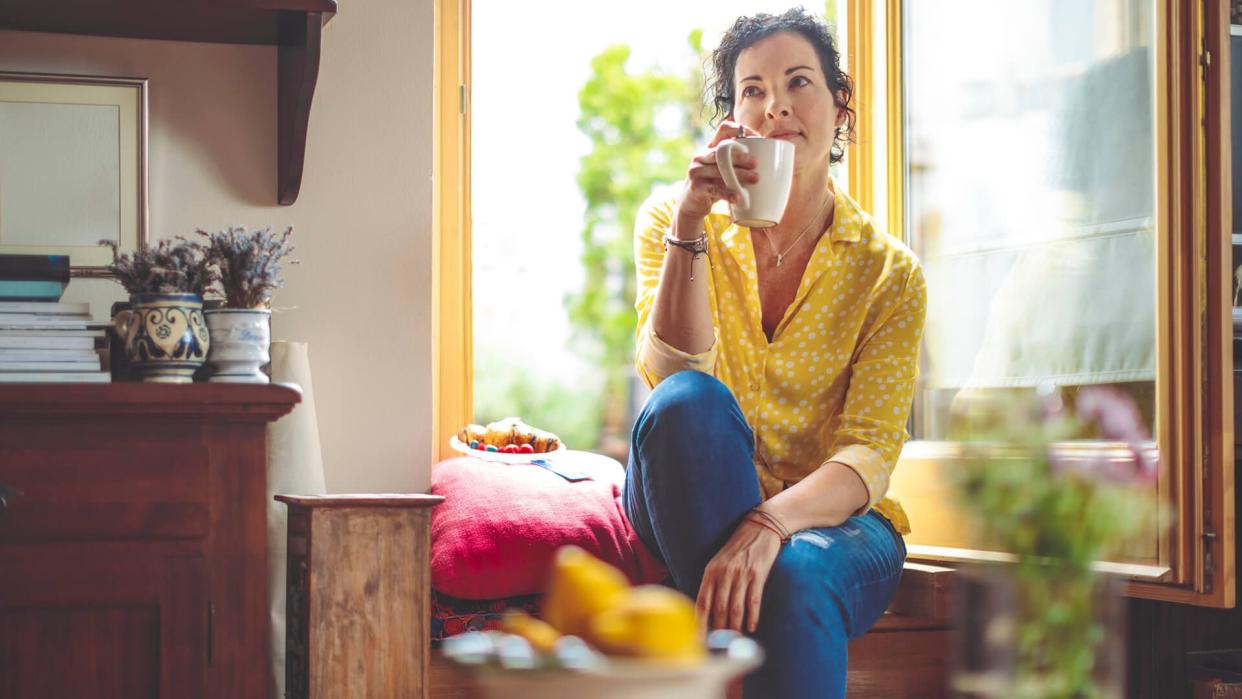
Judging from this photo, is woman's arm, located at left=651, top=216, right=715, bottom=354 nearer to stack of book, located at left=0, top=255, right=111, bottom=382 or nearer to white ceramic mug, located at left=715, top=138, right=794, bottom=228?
white ceramic mug, located at left=715, top=138, right=794, bottom=228

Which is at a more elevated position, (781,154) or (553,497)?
(781,154)

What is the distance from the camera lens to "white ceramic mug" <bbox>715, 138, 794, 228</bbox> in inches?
53.4

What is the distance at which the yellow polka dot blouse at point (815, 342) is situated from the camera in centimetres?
176

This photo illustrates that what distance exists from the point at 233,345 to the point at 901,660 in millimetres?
1157

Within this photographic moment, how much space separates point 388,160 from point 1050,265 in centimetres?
118

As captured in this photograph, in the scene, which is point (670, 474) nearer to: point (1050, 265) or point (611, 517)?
point (611, 517)

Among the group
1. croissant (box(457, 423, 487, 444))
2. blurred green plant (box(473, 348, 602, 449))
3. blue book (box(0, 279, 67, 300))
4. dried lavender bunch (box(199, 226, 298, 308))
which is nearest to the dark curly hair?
croissant (box(457, 423, 487, 444))

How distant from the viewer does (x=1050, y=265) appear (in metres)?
2.11

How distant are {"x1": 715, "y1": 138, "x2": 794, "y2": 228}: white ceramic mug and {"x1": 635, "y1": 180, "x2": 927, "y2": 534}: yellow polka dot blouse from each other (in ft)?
1.24

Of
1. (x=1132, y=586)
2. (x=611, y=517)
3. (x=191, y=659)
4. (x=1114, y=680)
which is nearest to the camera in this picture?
(x=1114, y=680)

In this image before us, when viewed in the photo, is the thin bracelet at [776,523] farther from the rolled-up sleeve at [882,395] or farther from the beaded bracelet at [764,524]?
the rolled-up sleeve at [882,395]

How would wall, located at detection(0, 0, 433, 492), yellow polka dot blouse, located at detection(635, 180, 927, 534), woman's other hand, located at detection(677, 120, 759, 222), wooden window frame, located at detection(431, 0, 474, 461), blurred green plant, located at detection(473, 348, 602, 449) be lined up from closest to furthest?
1. woman's other hand, located at detection(677, 120, 759, 222)
2. yellow polka dot blouse, located at detection(635, 180, 927, 534)
3. wall, located at detection(0, 0, 433, 492)
4. wooden window frame, located at detection(431, 0, 474, 461)
5. blurred green plant, located at detection(473, 348, 602, 449)

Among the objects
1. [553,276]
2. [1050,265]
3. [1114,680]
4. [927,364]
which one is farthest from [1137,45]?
[553,276]

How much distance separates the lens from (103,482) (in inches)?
50.8
